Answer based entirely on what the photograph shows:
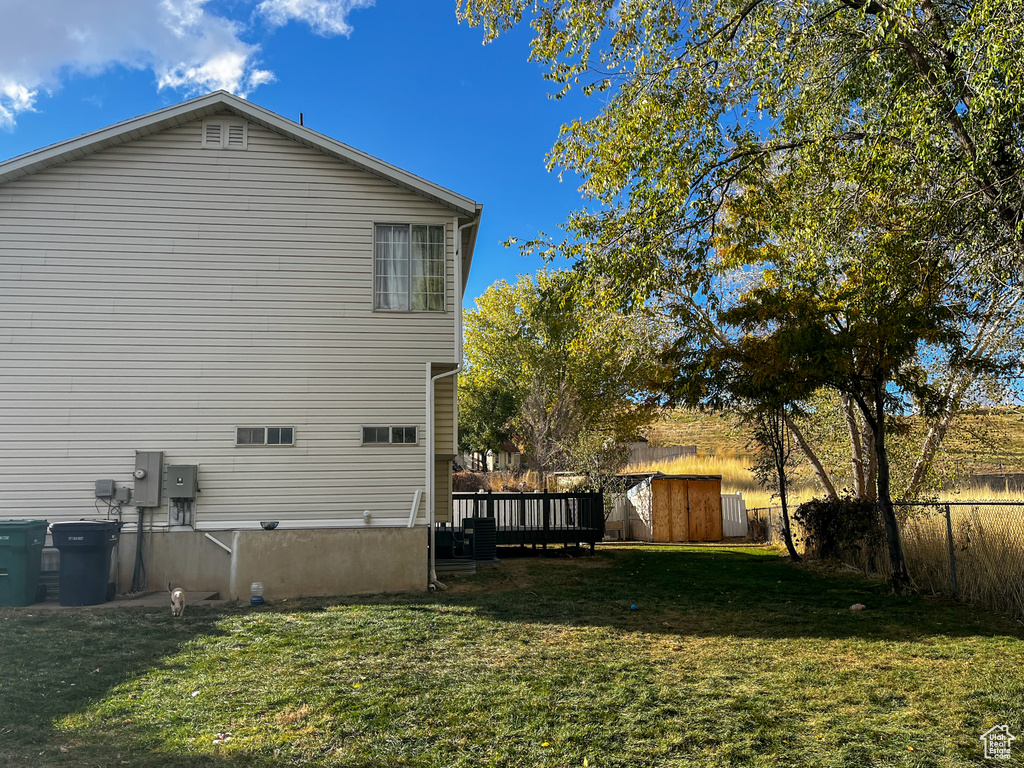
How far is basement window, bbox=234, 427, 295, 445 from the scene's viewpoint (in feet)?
36.2

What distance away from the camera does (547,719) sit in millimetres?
4887

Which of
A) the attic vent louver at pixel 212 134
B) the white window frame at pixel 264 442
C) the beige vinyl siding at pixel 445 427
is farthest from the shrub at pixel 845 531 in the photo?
the attic vent louver at pixel 212 134

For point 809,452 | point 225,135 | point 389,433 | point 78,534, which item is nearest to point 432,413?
point 389,433

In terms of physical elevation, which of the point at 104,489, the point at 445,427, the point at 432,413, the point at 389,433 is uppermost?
the point at 432,413

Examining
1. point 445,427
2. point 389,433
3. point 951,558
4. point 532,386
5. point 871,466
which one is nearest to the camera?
point 951,558

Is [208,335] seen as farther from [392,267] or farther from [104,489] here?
[392,267]

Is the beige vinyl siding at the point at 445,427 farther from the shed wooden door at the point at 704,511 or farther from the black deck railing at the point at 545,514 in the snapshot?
the shed wooden door at the point at 704,511

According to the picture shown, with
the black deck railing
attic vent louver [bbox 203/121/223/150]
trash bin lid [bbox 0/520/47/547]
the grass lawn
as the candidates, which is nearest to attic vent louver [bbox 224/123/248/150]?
attic vent louver [bbox 203/121/223/150]

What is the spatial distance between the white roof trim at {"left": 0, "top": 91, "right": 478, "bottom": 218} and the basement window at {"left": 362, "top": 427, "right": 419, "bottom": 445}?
3701 millimetres

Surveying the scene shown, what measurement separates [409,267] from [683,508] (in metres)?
14.1

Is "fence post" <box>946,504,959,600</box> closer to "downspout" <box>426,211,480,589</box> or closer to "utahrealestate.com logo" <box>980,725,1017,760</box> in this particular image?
"utahrealestate.com logo" <box>980,725,1017,760</box>

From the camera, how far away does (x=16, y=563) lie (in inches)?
373

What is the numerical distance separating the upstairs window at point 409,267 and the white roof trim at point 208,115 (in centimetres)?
61

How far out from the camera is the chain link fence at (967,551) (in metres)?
8.78
